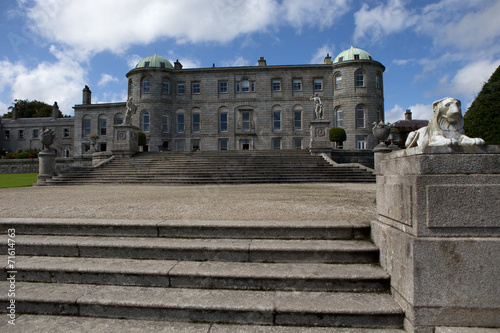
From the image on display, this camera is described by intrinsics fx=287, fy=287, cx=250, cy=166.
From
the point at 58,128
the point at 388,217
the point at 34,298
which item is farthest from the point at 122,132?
the point at 58,128

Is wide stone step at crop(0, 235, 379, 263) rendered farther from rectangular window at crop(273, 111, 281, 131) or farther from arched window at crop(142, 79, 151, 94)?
arched window at crop(142, 79, 151, 94)

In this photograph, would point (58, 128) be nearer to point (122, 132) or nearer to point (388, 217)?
point (122, 132)

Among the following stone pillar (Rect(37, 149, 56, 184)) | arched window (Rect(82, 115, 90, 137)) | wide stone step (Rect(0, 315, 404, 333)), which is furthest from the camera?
arched window (Rect(82, 115, 90, 137))

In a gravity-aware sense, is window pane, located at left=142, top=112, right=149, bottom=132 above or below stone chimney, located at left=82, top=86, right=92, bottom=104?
below

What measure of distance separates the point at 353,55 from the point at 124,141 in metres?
28.5

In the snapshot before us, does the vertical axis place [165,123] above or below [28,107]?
below

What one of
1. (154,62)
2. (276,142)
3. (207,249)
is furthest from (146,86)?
(207,249)

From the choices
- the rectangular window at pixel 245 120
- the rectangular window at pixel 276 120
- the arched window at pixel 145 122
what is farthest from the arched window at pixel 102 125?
the rectangular window at pixel 276 120

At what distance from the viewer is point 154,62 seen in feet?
123

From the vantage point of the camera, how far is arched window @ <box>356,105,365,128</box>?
33531 mm

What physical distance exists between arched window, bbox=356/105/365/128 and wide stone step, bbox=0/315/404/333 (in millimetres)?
33509

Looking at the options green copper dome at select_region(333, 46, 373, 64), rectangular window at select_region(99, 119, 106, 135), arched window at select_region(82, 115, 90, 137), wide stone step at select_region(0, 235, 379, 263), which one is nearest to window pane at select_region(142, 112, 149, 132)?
rectangular window at select_region(99, 119, 106, 135)

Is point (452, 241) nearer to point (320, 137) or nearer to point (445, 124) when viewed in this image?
point (445, 124)

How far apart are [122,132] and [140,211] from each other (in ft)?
56.7
